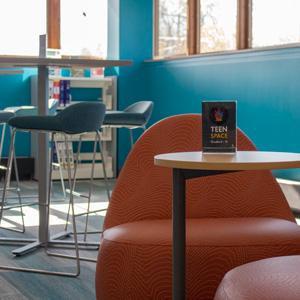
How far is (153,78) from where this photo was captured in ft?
23.2

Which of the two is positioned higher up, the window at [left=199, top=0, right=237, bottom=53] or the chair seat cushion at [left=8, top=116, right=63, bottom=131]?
the window at [left=199, top=0, right=237, bottom=53]

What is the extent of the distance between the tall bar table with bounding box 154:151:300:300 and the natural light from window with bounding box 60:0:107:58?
554 cm

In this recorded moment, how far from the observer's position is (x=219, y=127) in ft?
6.38

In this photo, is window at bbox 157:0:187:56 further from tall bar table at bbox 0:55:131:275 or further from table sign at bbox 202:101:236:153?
table sign at bbox 202:101:236:153

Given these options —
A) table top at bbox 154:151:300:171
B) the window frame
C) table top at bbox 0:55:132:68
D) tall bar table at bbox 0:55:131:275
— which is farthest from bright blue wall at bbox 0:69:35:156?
table top at bbox 154:151:300:171

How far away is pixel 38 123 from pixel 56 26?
4028mm

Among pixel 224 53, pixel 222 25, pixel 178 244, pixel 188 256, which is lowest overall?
pixel 188 256

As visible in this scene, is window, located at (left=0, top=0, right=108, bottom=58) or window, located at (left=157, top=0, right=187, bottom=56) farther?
window, located at (left=0, top=0, right=108, bottom=58)

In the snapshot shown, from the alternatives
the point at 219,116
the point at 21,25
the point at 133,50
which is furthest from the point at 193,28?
the point at 219,116

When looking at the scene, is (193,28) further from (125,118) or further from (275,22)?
(125,118)

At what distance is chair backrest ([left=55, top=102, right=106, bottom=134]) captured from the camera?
3.31 m

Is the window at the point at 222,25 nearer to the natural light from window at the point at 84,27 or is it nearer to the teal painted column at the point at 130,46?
the teal painted column at the point at 130,46

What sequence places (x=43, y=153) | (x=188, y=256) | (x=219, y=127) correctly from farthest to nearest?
(x=43, y=153)
(x=188, y=256)
(x=219, y=127)

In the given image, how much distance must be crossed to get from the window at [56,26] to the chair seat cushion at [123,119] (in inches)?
122
